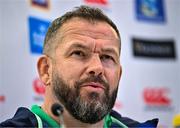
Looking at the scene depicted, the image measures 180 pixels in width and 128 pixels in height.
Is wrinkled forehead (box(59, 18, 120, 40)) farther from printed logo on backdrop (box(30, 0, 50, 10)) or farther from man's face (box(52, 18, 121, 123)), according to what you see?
printed logo on backdrop (box(30, 0, 50, 10))

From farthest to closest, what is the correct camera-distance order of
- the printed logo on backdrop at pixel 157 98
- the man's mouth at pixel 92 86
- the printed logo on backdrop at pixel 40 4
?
1. the printed logo on backdrop at pixel 157 98
2. the printed logo on backdrop at pixel 40 4
3. the man's mouth at pixel 92 86

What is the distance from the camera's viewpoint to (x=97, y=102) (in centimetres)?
110

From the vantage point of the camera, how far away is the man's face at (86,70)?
3.58ft

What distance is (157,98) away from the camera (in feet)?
9.45

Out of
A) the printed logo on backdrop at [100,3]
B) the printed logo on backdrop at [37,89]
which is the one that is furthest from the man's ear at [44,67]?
the printed logo on backdrop at [100,3]

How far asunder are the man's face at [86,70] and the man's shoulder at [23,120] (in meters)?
0.09

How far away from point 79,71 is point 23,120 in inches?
7.8

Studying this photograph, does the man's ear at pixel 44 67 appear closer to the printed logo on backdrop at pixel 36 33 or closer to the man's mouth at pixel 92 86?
the man's mouth at pixel 92 86

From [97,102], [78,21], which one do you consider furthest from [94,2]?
[97,102]

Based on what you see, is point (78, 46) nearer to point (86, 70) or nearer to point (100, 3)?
point (86, 70)

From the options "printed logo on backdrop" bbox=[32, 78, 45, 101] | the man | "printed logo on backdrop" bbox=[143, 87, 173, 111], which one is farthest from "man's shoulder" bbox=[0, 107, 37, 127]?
"printed logo on backdrop" bbox=[143, 87, 173, 111]

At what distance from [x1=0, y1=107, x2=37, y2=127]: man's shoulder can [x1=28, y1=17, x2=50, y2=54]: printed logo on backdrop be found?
111 centimetres

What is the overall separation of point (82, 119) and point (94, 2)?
63.6 inches

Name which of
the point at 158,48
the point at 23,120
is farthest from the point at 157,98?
the point at 23,120
